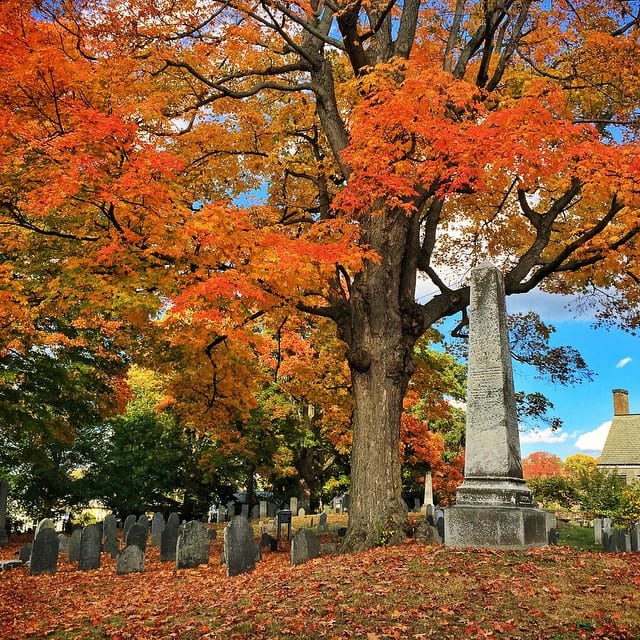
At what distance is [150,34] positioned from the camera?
12.0m

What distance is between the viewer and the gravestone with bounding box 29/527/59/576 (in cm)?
1168

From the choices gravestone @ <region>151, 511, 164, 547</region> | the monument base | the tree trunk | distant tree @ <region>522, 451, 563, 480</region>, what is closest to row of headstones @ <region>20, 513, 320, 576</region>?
the tree trunk

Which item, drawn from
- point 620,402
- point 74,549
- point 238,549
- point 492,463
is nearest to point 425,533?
point 492,463

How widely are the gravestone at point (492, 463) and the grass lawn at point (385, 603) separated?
17.5 inches

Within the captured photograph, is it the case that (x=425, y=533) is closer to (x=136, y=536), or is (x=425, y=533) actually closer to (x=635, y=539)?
(x=136, y=536)

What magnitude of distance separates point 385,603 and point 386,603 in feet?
0.03

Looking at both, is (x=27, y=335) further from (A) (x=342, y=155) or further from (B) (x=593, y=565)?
(B) (x=593, y=565)

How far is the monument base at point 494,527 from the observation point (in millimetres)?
8383

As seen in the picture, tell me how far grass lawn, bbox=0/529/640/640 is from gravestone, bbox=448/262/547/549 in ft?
1.46

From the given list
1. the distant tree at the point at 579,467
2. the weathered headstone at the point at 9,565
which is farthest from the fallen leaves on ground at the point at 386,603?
the distant tree at the point at 579,467

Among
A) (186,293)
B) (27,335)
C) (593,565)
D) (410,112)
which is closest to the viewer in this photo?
(593,565)

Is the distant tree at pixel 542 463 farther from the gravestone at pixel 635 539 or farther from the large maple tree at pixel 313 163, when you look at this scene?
the large maple tree at pixel 313 163

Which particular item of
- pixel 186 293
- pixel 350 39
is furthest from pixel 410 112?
pixel 186 293

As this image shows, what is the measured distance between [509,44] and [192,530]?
12.4m
